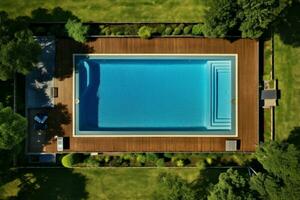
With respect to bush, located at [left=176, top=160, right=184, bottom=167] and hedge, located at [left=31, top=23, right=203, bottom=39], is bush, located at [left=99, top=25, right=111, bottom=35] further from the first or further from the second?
bush, located at [left=176, top=160, right=184, bottom=167]

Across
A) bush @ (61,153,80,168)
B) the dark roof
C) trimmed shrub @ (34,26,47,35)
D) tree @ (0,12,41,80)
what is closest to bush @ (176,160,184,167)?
bush @ (61,153,80,168)

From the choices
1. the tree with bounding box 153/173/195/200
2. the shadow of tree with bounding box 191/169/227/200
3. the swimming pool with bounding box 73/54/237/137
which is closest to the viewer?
the tree with bounding box 153/173/195/200

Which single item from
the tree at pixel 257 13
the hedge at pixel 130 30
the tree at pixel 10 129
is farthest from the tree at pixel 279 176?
the tree at pixel 10 129

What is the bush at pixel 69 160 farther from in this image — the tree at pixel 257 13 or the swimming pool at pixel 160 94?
the tree at pixel 257 13

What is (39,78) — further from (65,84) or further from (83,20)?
(83,20)

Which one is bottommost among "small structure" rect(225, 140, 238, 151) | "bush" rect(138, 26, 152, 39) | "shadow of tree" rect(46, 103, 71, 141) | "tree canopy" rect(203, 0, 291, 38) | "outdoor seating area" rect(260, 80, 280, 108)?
"small structure" rect(225, 140, 238, 151)

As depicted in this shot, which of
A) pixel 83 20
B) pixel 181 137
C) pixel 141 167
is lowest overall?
pixel 141 167

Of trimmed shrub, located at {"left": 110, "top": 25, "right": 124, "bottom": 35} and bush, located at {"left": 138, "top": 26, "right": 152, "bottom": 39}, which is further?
trimmed shrub, located at {"left": 110, "top": 25, "right": 124, "bottom": 35}

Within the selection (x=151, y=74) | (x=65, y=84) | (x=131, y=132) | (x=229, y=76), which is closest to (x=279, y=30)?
(x=229, y=76)
